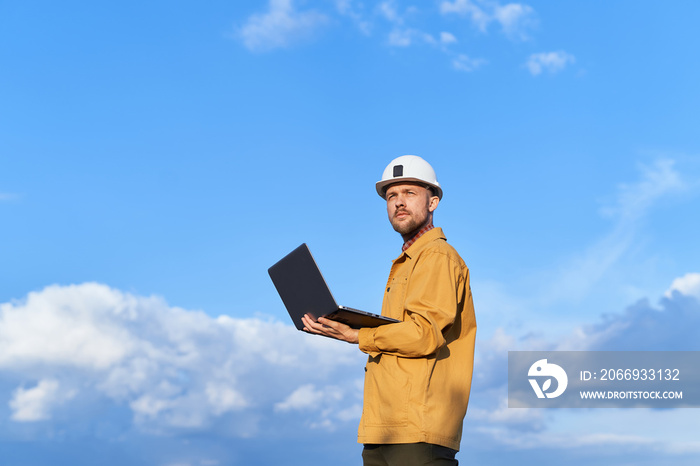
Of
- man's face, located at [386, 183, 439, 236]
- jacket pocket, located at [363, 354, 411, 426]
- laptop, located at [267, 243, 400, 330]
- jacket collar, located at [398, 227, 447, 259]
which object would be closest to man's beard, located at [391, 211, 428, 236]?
man's face, located at [386, 183, 439, 236]

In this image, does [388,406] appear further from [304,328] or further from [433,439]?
[304,328]

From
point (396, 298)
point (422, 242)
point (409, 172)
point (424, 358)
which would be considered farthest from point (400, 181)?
point (424, 358)

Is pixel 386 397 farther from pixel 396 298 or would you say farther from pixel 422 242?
pixel 422 242

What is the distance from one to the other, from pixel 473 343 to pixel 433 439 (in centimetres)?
84

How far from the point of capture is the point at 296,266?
193 inches

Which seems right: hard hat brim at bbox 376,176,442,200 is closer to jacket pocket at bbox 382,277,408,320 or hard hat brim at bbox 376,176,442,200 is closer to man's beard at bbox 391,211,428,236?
man's beard at bbox 391,211,428,236

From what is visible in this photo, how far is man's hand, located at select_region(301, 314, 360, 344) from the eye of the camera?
4.83 meters

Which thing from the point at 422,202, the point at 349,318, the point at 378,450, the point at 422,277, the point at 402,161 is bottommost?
the point at 378,450

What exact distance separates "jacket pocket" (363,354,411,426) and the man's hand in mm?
263

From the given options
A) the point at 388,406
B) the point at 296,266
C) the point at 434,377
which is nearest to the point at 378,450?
the point at 388,406

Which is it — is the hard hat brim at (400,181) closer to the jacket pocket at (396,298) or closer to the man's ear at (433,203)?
the man's ear at (433,203)

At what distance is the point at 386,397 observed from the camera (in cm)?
480

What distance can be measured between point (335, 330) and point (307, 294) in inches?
12.3

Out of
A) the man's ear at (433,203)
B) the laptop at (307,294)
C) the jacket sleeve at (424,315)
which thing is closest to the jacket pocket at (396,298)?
the jacket sleeve at (424,315)
